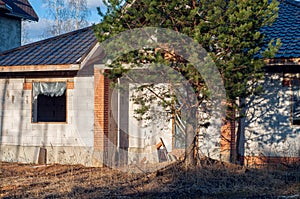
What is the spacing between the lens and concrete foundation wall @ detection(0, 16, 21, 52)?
21.1m

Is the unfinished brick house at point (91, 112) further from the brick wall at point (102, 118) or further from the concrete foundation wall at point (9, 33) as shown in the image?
the concrete foundation wall at point (9, 33)

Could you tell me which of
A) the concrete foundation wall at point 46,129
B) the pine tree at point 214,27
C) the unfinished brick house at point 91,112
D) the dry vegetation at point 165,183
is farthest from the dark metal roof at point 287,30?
the concrete foundation wall at point 46,129

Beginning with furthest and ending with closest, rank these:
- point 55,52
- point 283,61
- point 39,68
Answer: point 55,52
point 39,68
point 283,61

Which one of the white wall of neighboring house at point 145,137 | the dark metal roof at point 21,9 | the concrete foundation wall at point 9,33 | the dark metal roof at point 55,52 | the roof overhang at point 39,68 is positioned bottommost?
the white wall of neighboring house at point 145,137

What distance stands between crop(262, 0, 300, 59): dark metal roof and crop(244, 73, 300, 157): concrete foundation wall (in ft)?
2.40

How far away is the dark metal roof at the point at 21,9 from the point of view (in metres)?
21.5

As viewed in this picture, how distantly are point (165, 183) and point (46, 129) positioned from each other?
556 centimetres

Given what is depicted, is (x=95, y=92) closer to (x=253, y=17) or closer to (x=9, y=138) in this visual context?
(x=9, y=138)

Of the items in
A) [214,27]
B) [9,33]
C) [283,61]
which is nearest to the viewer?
[214,27]

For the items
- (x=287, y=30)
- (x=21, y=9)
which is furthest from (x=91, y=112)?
(x=21, y=9)

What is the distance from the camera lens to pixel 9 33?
2166 cm

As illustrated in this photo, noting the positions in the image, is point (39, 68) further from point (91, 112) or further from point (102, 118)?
point (102, 118)

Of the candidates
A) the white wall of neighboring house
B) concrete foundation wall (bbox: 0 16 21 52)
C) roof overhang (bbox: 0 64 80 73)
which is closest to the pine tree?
roof overhang (bbox: 0 64 80 73)

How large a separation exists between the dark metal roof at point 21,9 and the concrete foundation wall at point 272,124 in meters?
12.0
